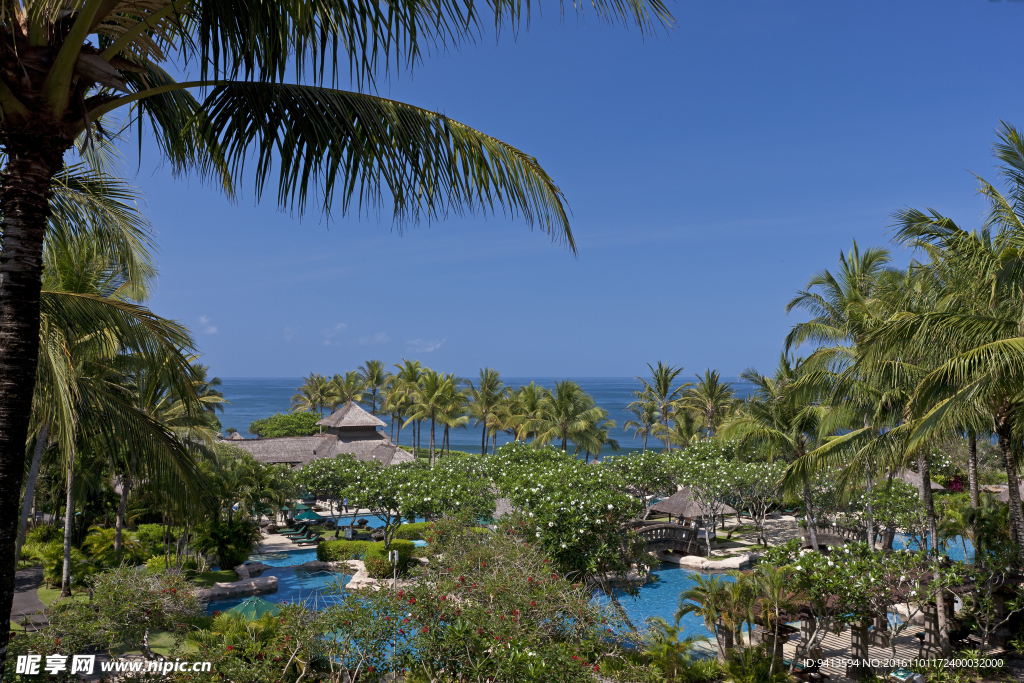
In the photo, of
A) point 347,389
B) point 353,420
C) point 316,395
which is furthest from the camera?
point 316,395

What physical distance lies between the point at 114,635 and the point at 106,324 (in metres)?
5.61

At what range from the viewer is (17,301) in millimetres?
2902

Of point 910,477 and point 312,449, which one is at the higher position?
point 910,477

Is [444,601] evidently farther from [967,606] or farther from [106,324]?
[967,606]

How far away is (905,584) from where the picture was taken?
9836mm

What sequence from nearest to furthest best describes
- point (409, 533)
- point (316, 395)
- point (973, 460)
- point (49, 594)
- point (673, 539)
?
point (973, 460), point (49, 594), point (673, 539), point (409, 533), point (316, 395)

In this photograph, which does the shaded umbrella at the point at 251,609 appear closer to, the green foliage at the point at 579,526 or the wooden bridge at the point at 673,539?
the green foliage at the point at 579,526

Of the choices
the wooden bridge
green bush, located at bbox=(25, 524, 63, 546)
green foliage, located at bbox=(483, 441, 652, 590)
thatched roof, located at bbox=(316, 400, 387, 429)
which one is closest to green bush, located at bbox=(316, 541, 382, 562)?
green bush, located at bbox=(25, 524, 63, 546)

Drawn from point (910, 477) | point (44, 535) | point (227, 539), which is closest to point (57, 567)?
point (227, 539)

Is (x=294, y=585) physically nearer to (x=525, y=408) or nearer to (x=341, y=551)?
(x=341, y=551)

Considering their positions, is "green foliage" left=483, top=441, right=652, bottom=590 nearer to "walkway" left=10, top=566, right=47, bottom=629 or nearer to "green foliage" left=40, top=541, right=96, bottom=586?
"walkway" left=10, top=566, right=47, bottom=629

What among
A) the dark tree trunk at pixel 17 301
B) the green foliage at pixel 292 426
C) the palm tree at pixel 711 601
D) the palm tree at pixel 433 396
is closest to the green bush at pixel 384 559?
the palm tree at pixel 711 601

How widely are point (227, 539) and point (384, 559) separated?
4.42 meters

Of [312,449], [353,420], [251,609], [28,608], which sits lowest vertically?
[251,609]
